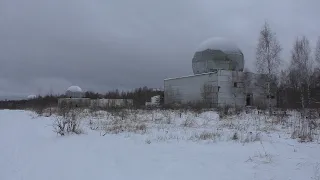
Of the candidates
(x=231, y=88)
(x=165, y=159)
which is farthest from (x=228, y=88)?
(x=165, y=159)

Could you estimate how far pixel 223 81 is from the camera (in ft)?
158

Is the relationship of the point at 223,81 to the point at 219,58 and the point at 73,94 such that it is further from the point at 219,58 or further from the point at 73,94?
the point at 73,94

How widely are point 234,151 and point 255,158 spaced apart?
0.85 meters

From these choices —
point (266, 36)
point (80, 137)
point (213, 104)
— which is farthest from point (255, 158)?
point (213, 104)

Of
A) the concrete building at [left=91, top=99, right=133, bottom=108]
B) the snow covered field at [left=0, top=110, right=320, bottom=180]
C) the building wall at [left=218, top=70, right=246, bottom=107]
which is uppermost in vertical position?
the building wall at [left=218, top=70, right=246, bottom=107]

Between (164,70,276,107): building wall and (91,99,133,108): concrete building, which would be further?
(164,70,276,107): building wall

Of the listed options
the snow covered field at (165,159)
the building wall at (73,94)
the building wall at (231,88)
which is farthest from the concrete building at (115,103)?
the building wall at (73,94)

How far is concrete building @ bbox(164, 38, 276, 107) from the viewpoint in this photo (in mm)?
48469

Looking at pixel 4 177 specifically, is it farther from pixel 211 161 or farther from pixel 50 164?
pixel 211 161

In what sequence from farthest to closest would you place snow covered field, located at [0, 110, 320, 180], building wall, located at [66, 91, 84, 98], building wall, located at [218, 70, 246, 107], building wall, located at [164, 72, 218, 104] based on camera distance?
building wall, located at [66, 91, 84, 98] < building wall, located at [164, 72, 218, 104] < building wall, located at [218, 70, 246, 107] < snow covered field, located at [0, 110, 320, 180]

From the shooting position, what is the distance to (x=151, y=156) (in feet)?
25.6

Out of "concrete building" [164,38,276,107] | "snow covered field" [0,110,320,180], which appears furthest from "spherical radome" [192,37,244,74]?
"snow covered field" [0,110,320,180]

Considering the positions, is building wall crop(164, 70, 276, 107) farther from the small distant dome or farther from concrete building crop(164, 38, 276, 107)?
the small distant dome

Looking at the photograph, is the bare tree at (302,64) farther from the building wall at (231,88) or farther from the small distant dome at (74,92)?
the small distant dome at (74,92)
